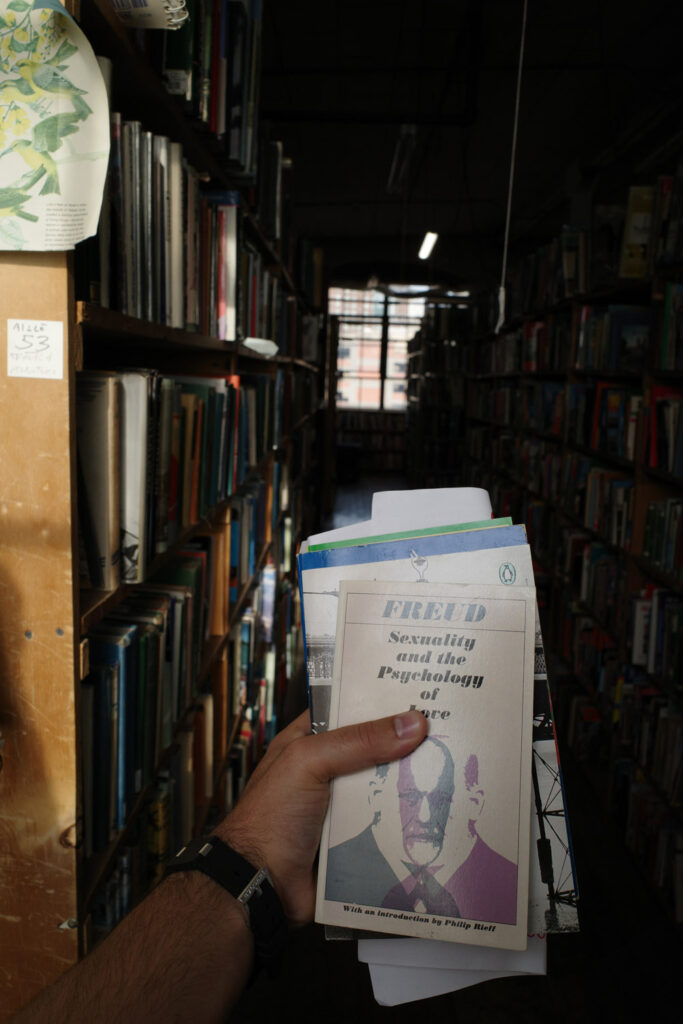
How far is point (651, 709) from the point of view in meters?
2.49

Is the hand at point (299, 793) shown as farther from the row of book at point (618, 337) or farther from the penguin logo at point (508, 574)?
the row of book at point (618, 337)

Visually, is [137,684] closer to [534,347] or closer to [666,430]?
[666,430]

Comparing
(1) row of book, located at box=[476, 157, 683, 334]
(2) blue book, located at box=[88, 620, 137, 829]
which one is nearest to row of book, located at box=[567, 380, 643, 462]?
(1) row of book, located at box=[476, 157, 683, 334]

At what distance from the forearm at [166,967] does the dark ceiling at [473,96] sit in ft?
11.5

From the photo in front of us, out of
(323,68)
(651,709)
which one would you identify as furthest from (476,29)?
(651,709)

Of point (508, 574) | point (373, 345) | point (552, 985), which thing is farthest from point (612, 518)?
point (373, 345)

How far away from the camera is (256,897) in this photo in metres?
0.71

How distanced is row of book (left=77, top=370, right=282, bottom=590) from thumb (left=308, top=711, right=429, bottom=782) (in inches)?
18.2

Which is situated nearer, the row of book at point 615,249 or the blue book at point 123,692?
the blue book at point 123,692

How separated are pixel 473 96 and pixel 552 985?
4533 millimetres

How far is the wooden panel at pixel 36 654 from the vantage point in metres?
0.82

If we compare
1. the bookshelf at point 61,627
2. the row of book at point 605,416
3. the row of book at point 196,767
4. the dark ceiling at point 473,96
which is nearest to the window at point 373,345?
the dark ceiling at point 473,96

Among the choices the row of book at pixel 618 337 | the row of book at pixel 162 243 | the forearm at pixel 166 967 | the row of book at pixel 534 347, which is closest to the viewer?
the forearm at pixel 166 967

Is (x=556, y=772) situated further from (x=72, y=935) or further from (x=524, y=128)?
(x=524, y=128)
